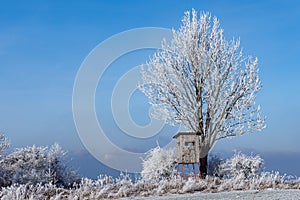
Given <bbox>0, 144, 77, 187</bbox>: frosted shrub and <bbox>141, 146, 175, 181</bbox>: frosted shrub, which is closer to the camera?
<bbox>0, 144, 77, 187</bbox>: frosted shrub

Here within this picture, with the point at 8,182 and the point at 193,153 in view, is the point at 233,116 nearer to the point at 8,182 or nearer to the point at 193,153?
the point at 193,153

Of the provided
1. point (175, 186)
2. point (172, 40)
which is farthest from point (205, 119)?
point (175, 186)

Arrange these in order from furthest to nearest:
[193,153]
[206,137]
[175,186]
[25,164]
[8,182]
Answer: [206,137]
[193,153]
[25,164]
[8,182]
[175,186]

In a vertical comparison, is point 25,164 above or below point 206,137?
below

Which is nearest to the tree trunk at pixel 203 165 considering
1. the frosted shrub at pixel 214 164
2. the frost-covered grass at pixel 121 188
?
the frosted shrub at pixel 214 164

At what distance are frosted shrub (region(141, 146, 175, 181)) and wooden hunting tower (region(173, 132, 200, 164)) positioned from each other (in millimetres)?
1039

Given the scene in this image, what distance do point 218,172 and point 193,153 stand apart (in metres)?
1.81

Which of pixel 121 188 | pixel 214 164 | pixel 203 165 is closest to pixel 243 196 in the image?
pixel 121 188

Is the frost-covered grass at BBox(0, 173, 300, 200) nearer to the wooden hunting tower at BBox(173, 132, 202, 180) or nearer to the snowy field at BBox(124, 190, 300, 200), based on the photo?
the snowy field at BBox(124, 190, 300, 200)

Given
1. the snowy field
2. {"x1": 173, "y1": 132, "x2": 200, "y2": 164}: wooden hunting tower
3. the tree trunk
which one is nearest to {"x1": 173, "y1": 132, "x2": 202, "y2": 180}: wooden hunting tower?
{"x1": 173, "y1": 132, "x2": 200, "y2": 164}: wooden hunting tower

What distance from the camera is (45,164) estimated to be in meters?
12.1

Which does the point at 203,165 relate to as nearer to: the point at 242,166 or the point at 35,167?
the point at 242,166

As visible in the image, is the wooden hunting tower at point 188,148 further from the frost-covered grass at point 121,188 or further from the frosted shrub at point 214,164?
the frost-covered grass at point 121,188

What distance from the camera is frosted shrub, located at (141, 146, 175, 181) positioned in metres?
15.4
